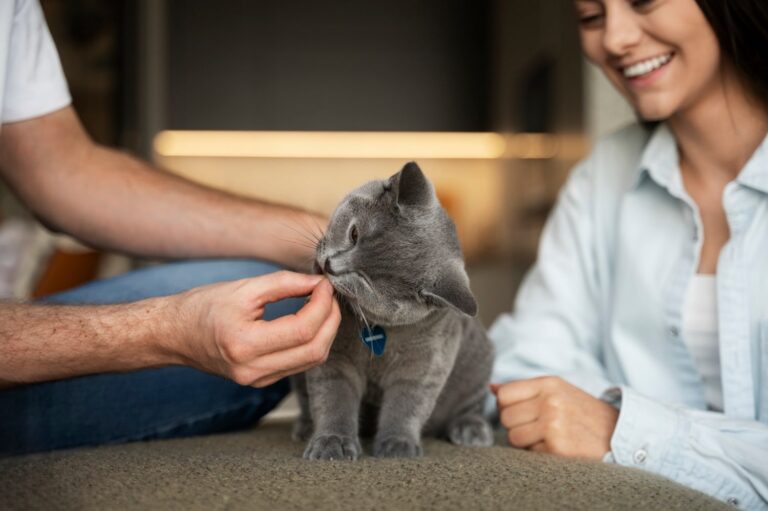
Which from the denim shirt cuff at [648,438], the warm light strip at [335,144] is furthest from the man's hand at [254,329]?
the warm light strip at [335,144]

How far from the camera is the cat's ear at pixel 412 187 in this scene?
1.10 metres

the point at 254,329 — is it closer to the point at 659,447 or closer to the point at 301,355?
the point at 301,355

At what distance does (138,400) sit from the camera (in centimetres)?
123

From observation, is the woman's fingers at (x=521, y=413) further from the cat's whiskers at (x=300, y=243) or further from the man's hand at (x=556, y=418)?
the cat's whiskers at (x=300, y=243)

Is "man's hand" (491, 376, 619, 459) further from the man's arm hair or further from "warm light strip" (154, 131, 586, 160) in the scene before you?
"warm light strip" (154, 131, 586, 160)

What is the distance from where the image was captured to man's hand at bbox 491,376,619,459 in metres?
1.18

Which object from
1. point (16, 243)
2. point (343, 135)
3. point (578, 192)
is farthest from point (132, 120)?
point (578, 192)

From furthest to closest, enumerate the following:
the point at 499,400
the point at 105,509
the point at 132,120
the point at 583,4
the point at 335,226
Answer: the point at 132,120 → the point at 583,4 → the point at 499,400 → the point at 335,226 → the point at 105,509

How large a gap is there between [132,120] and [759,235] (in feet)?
15.2

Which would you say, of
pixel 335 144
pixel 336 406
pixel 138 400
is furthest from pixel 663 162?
pixel 335 144

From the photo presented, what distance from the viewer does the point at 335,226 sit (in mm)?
1159

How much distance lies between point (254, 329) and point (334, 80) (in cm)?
498

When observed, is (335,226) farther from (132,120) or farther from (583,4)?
(132,120)

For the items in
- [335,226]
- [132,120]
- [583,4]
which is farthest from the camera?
[132,120]
